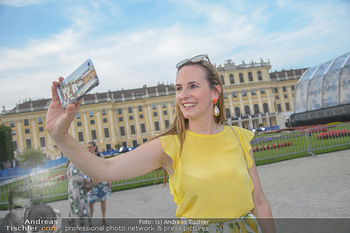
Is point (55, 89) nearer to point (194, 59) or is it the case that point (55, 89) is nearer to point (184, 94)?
point (184, 94)

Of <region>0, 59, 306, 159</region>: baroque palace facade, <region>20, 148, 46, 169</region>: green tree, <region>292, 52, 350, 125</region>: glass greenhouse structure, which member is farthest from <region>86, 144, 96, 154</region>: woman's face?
<region>0, 59, 306, 159</region>: baroque palace facade

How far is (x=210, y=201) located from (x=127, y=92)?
2386 inches

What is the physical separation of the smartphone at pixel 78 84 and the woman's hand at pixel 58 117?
4 cm

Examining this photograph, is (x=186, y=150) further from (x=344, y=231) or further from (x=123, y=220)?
(x=123, y=220)

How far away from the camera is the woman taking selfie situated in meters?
1.17

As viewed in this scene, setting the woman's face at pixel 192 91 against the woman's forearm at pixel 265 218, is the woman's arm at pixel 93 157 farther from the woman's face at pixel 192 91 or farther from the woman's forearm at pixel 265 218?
the woman's forearm at pixel 265 218

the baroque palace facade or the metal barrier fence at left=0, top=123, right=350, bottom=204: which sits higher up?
the baroque palace facade

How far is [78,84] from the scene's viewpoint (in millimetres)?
1008

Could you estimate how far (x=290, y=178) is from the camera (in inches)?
261

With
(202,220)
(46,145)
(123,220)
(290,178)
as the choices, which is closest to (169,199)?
(123,220)

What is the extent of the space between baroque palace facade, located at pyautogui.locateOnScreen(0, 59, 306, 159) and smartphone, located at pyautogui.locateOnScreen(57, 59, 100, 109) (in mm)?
53752

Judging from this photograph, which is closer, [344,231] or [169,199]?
[344,231]

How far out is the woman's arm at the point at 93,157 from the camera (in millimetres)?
1076

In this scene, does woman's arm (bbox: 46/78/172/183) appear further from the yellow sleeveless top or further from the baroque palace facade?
the baroque palace facade
